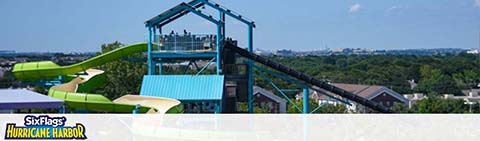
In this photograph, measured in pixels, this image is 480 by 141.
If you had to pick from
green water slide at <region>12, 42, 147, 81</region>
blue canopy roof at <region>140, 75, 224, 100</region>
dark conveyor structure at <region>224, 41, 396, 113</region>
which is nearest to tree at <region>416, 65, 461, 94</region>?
dark conveyor structure at <region>224, 41, 396, 113</region>

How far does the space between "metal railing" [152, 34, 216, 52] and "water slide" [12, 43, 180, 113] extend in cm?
102

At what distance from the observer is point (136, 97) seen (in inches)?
532

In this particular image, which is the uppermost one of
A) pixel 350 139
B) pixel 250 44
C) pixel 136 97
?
pixel 250 44

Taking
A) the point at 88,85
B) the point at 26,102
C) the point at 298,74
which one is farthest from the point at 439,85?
the point at 26,102

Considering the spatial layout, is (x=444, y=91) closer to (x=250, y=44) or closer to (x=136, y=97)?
(x=250, y=44)

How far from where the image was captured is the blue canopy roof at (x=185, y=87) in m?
14.2

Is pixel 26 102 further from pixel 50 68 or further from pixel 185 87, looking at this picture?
pixel 50 68

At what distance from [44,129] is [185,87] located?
487 cm

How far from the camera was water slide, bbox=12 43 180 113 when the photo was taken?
Answer: 12844mm

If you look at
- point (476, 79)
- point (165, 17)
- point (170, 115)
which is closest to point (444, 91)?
point (476, 79)

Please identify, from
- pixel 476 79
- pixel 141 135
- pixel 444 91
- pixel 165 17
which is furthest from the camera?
pixel 476 79

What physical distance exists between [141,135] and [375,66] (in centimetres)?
2832

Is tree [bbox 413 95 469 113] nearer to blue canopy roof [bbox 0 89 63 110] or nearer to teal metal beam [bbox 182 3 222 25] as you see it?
teal metal beam [bbox 182 3 222 25]

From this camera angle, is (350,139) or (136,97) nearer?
(136,97)
